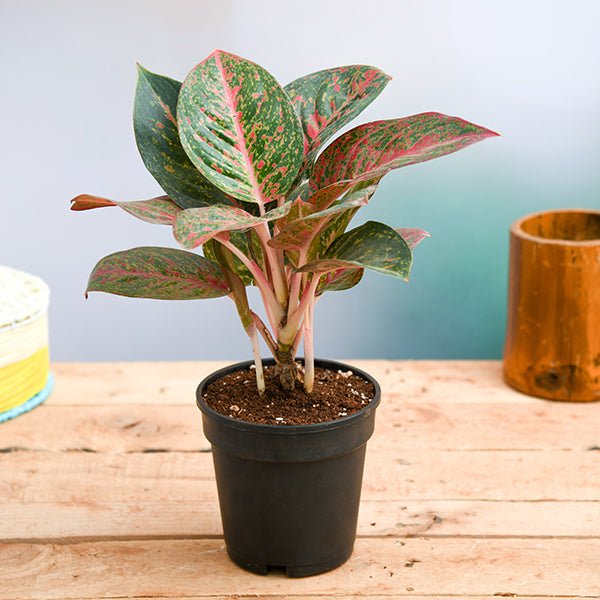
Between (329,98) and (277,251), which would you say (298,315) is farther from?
(329,98)

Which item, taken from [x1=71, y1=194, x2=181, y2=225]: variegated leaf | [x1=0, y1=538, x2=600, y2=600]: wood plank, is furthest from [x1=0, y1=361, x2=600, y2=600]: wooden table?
[x1=71, y1=194, x2=181, y2=225]: variegated leaf

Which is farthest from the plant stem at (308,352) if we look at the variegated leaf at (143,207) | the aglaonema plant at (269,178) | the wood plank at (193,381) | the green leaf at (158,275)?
the wood plank at (193,381)

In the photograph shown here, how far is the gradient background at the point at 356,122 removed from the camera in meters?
1.96

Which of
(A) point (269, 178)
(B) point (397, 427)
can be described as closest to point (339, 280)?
(A) point (269, 178)

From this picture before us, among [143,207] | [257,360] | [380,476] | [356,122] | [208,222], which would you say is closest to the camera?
[208,222]

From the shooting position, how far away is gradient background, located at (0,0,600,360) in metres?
1.96

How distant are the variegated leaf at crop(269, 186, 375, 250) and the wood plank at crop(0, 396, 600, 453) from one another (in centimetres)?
58

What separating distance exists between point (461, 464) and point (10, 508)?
674 millimetres

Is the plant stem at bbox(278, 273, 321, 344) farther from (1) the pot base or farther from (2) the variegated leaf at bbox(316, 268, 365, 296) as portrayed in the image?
(1) the pot base

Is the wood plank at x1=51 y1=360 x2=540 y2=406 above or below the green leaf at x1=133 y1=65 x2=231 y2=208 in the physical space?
below

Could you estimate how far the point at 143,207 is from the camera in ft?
3.29

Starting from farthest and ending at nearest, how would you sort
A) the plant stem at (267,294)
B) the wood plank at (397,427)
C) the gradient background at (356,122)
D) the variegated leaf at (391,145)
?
the gradient background at (356,122), the wood plank at (397,427), the plant stem at (267,294), the variegated leaf at (391,145)

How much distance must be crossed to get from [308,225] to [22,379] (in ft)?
2.68

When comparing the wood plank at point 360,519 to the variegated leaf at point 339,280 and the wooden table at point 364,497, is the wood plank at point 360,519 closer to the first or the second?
the wooden table at point 364,497
